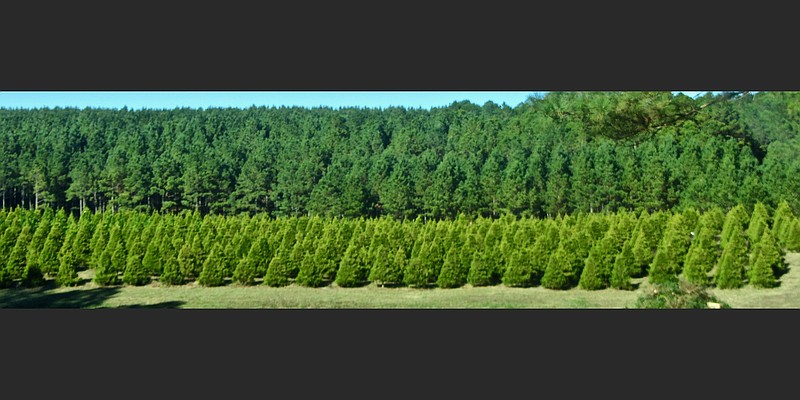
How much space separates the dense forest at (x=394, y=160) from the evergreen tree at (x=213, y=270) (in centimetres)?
94

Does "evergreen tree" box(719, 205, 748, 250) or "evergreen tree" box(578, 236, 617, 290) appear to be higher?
"evergreen tree" box(719, 205, 748, 250)

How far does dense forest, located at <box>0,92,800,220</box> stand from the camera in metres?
16.8

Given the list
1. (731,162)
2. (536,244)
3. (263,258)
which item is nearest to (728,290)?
(731,162)

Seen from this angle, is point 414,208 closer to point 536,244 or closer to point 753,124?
point 536,244

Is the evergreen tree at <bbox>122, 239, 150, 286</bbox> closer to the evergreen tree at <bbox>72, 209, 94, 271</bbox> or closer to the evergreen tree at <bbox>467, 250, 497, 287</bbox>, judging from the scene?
the evergreen tree at <bbox>72, 209, 94, 271</bbox>

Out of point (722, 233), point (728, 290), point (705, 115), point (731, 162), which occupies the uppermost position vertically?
point (705, 115)

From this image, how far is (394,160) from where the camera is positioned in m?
17.3

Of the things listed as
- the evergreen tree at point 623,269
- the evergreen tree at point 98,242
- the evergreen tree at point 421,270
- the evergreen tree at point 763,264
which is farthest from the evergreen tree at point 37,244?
the evergreen tree at point 763,264

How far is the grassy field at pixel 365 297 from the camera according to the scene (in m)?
15.4

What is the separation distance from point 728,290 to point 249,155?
10.4 metres

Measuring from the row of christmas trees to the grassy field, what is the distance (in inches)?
12.8

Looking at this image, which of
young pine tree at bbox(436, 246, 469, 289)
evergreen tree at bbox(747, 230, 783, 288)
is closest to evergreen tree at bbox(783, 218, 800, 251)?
evergreen tree at bbox(747, 230, 783, 288)

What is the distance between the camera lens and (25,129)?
1675 centimetres
